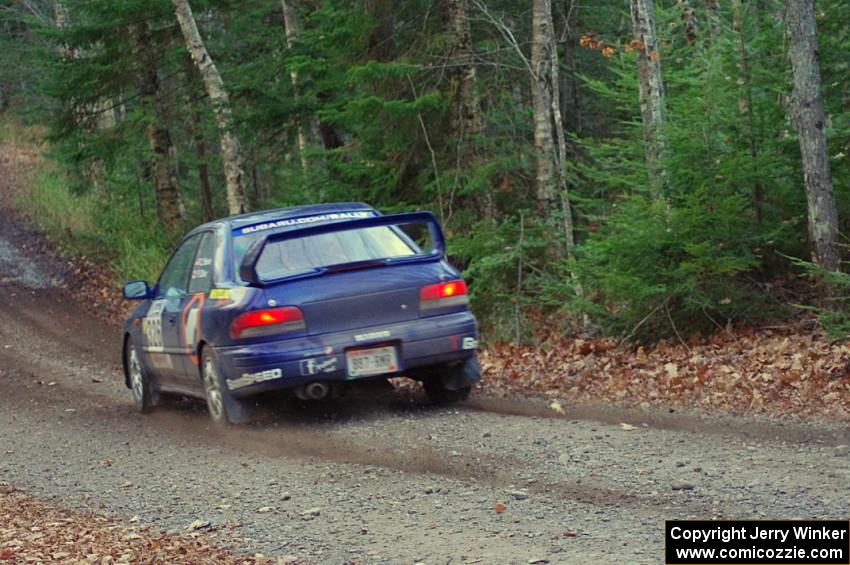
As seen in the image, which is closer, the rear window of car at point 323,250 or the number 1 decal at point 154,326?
the rear window of car at point 323,250

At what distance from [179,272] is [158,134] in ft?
47.3

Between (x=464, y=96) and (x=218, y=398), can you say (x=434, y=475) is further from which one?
(x=464, y=96)

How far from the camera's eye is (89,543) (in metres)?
6.38

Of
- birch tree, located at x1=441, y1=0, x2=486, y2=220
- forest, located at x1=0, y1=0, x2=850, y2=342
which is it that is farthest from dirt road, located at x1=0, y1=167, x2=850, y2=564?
birch tree, located at x1=441, y1=0, x2=486, y2=220

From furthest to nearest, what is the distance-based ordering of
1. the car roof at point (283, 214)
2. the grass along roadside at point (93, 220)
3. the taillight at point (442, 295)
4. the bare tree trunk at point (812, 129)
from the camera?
1. the grass along roadside at point (93, 220)
2. the bare tree trunk at point (812, 129)
3. the car roof at point (283, 214)
4. the taillight at point (442, 295)

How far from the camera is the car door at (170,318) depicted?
1056 centimetres

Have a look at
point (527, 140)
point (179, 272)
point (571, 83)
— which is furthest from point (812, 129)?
point (571, 83)

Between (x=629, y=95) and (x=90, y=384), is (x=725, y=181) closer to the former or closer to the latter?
(x=629, y=95)

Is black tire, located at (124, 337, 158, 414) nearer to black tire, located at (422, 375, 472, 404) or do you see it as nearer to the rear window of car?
the rear window of car

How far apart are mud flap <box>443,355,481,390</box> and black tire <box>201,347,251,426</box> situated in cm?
173

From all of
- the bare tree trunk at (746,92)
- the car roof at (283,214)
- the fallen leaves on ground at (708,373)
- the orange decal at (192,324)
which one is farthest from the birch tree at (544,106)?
the orange decal at (192,324)

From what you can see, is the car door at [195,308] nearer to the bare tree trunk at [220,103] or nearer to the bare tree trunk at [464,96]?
the bare tree trunk at [464,96]

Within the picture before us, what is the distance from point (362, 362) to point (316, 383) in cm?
40

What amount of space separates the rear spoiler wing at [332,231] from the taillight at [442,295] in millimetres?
296
